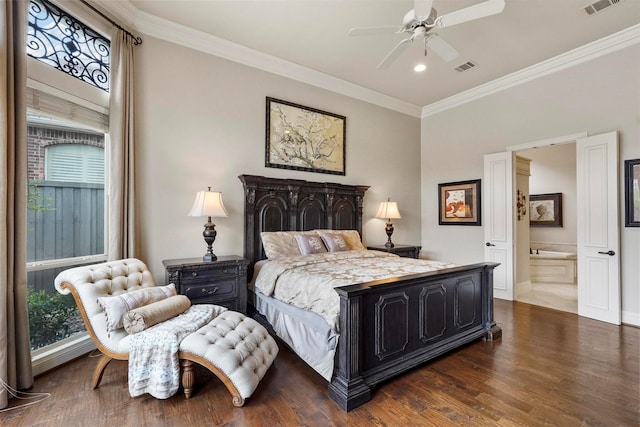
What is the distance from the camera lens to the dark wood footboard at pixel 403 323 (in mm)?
2086

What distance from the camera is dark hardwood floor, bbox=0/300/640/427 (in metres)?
1.91

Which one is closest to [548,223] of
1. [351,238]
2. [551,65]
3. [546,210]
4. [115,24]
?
[546,210]

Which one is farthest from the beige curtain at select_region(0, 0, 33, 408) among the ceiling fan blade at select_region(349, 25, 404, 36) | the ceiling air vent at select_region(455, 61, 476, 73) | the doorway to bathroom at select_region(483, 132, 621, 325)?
the ceiling air vent at select_region(455, 61, 476, 73)

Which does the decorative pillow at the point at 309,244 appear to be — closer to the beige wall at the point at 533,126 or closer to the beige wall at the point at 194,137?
the beige wall at the point at 194,137

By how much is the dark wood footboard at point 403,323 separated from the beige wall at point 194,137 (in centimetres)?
231

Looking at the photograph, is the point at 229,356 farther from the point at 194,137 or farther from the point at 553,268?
the point at 553,268

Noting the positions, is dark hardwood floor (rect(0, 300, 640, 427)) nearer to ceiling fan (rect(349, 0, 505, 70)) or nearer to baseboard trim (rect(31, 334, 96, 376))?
baseboard trim (rect(31, 334, 96, 376))

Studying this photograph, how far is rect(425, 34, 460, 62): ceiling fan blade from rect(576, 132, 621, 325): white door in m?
2.50

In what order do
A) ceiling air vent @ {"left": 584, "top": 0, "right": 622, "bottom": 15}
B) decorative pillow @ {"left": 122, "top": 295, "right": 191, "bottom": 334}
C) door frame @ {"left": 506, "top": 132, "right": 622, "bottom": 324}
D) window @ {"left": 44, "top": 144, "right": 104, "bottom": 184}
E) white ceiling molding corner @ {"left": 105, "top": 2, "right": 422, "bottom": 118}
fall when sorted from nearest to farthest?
decorative pillow @ {"left": 122, "top": 295, "right": 191, "bottom": 334} < window @ {"left": 44, "top": 144, "right": 104, "bottom": 184} < ceiling air vent @ {"left": 584, "top": 0, "right": 622, "bottom": 15} < white ceiling molding corner @ {"left": 105, "top": 2, "right": 422, "bottom": 118} < door frame @ {"left": 506, "top": 132, "right": 622, "bottom": 324}

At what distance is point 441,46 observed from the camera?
112 inches

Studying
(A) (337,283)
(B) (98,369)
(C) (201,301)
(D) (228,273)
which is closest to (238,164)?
(D) (228,273)

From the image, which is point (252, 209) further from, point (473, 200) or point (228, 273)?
point (473, 200)

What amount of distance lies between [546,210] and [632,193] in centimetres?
407

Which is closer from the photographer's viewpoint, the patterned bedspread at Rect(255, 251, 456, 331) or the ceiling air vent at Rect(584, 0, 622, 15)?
the patterned bedspread at Rect(255, 251, 456, 331)
